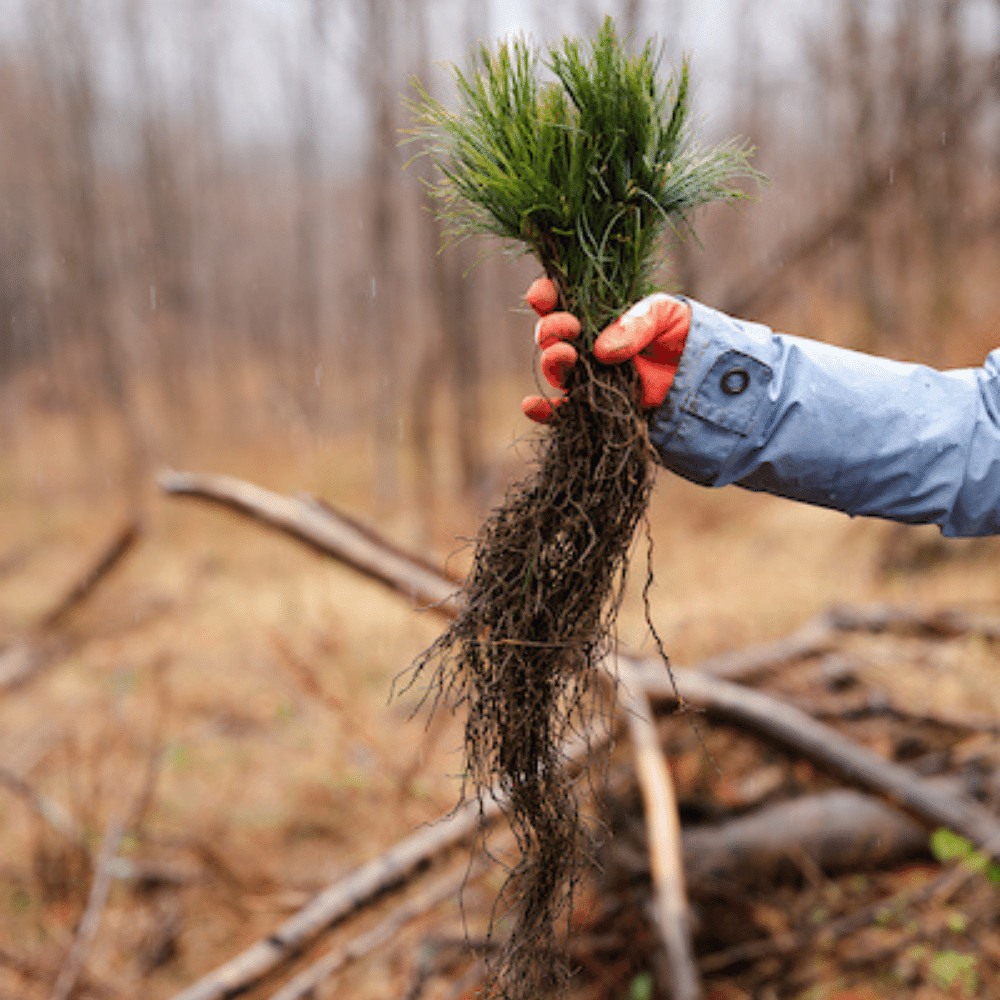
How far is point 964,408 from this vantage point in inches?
55.4

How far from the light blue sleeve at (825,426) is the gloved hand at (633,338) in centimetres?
3

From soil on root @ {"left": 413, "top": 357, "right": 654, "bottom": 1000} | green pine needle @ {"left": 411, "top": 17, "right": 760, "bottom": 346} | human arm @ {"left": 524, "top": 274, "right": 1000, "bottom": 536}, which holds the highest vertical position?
green pine needle @ {"left": 411, "top": 17, "right": 760, "bottom": 346}

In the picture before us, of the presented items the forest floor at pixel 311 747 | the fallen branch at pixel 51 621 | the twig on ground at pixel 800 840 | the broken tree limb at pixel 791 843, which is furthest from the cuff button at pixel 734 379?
the fallen branch at pixel 51 621

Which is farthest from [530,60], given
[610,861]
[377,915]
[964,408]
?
[377,915]

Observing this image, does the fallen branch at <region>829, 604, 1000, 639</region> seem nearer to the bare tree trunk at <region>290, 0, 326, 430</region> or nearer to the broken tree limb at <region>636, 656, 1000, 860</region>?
the broken tree limb at <region>636, 656, 1000, 860</region>

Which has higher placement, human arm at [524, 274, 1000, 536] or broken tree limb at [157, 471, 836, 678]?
human arm at [524, 274, 1000, 536]

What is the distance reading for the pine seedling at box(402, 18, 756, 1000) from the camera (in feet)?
4.17

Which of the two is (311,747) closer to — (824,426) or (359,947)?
(359,947)

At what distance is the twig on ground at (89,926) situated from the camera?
2.77 m

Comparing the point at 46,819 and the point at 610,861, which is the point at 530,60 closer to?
the point at 610,861

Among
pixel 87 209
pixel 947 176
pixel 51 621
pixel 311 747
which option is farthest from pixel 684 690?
pixel 87 209

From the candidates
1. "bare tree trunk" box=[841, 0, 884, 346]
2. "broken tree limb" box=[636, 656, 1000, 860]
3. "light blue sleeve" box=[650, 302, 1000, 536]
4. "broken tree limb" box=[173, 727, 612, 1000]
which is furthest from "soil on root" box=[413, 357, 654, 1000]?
"bare tree trunk" box=[841, 0, 884, 346]

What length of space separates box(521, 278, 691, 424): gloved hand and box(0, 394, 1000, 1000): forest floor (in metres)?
0.51

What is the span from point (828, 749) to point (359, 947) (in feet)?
5.91
